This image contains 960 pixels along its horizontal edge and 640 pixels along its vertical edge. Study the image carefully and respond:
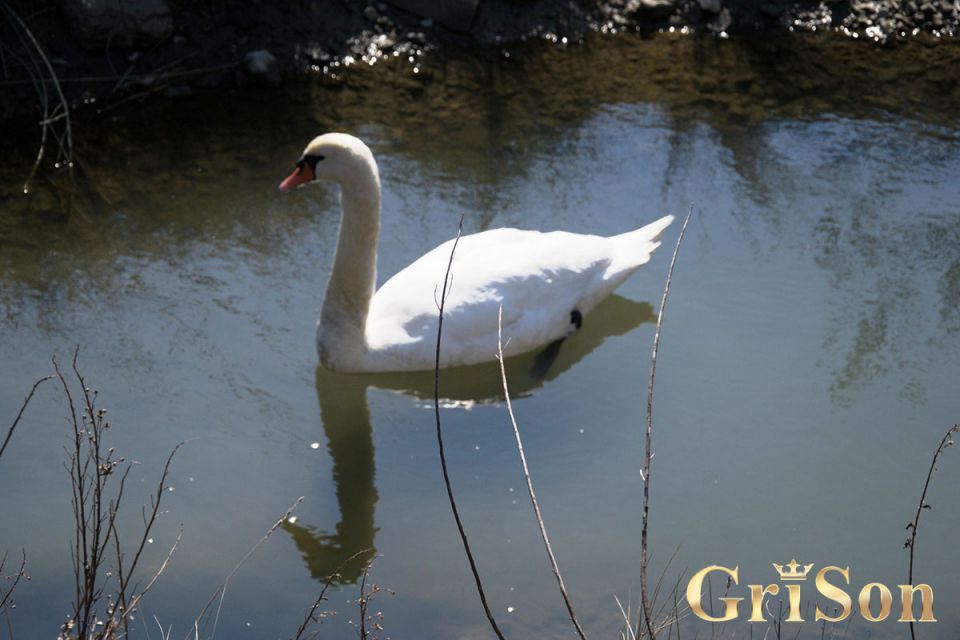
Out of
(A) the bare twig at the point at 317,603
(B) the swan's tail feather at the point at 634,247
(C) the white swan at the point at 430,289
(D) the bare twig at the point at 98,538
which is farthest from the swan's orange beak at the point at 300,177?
(A) the bare twig at the point at 317,603

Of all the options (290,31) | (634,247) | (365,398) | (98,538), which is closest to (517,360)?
(365,398)

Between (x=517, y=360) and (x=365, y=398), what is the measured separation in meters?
0.76

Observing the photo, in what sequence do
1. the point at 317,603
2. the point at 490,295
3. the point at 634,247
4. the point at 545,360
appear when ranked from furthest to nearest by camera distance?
1. the point at 634,247
2. the point at 545,360
3. the point at 490,295
4. the point at 317,603

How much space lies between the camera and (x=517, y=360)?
5.57m

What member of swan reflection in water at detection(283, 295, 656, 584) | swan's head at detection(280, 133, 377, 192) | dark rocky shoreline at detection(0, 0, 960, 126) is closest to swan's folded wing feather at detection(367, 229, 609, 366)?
swan reflection in water at detection(283, 295, 656, 584)

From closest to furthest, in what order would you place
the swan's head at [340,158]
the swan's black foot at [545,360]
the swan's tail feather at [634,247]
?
the swan's head at [340,158]
the swan's black foot at [545,360]
the swan's tail feather at [634,247]

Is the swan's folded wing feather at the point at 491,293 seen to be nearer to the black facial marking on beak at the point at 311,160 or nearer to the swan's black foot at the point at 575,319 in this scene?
the swan's black foot at the point at 575,319

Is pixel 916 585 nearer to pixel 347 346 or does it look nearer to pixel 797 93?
pixel 347 346

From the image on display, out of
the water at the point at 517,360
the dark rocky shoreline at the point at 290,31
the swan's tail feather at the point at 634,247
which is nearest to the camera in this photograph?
the water at the point at 517,360

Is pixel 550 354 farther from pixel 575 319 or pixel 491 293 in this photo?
pixel 491 293

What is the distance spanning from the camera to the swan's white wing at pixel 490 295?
5219 mm

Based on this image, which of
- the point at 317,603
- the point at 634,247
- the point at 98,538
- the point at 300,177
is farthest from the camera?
the point at 634,247

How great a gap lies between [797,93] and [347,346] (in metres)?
4.38

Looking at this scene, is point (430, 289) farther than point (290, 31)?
No
